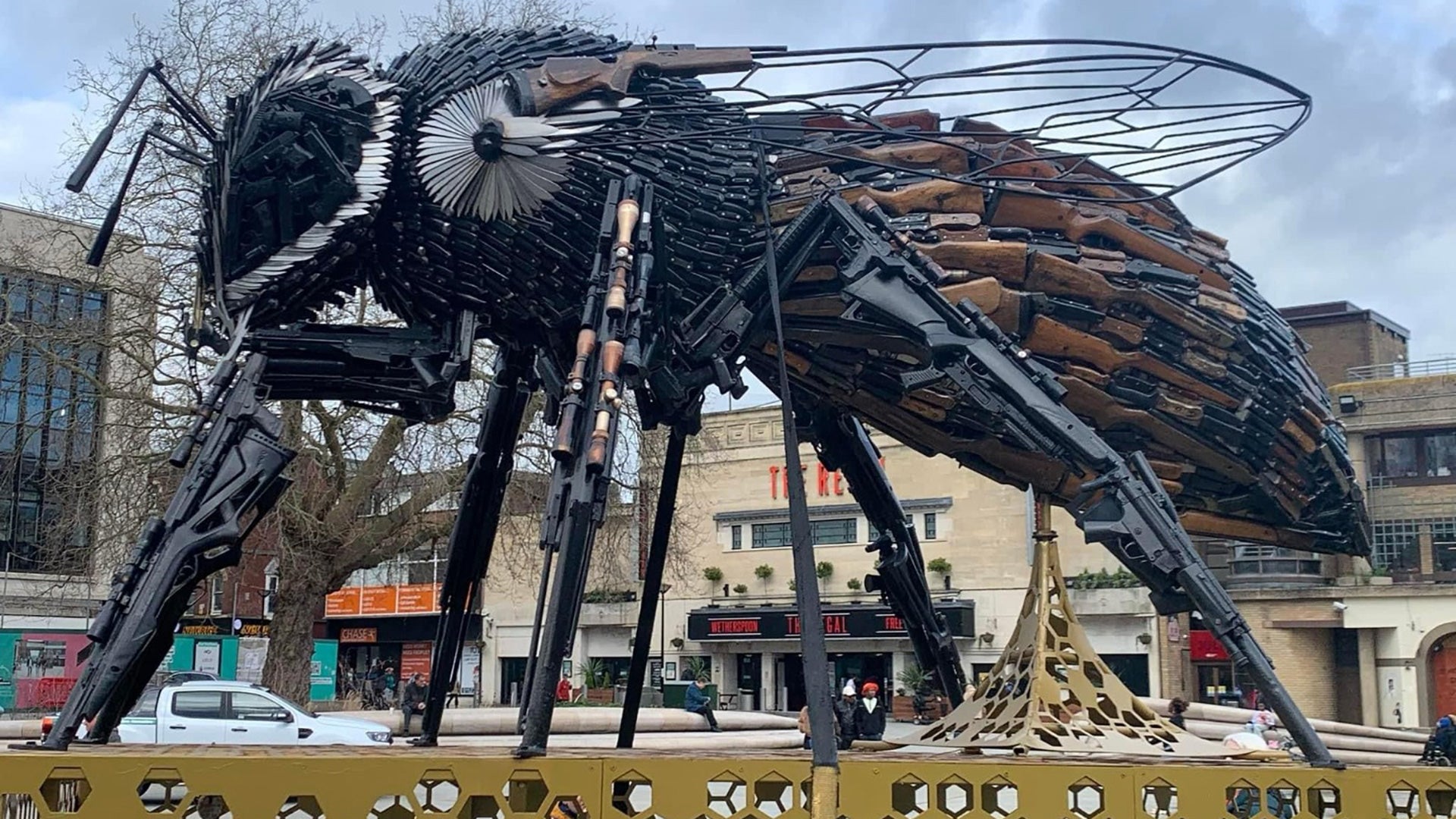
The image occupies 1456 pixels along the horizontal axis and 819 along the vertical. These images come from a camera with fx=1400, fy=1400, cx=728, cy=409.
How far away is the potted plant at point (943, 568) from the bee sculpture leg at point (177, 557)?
2862cm

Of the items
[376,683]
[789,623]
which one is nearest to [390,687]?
[376,683]

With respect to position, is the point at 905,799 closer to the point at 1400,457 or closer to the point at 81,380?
the point at 81,380

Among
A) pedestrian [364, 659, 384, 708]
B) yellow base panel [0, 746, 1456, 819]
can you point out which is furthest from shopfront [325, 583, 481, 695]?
yellow base panel [0, 746, 1456, 819]

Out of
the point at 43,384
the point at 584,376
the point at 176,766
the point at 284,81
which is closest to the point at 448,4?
the point at 43,384

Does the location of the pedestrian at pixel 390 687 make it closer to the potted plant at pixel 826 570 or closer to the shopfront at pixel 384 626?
the shopfront at pixel 384 626

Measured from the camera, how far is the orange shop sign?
44.8 metres

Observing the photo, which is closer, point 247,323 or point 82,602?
point 247,323

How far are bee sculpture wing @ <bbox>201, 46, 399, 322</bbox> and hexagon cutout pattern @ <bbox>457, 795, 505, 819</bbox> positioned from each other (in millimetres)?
3192

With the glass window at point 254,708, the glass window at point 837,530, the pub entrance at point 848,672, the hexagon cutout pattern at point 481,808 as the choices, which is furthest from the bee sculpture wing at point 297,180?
the pub entrance at point 848,672

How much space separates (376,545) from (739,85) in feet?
54.0

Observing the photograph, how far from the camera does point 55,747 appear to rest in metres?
6.05

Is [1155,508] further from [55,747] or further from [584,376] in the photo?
[55,747]

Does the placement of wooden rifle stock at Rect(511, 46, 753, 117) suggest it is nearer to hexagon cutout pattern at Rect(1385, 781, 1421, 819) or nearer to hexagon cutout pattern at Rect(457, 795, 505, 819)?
hexagon cutout pattern at Rect(457, 795, 505, 819)

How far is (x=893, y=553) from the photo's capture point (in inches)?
388
